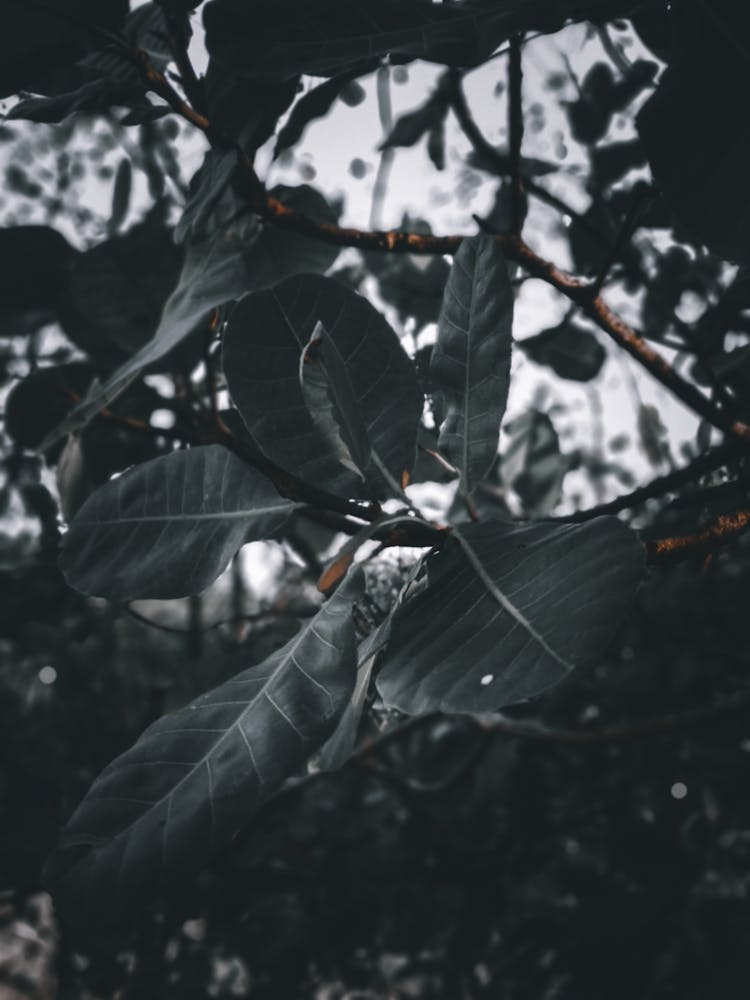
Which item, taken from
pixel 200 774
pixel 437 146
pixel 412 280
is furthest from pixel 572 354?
pixel 200 774

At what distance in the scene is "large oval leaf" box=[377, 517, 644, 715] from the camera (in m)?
0.40

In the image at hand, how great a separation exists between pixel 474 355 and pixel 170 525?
1.00 feet

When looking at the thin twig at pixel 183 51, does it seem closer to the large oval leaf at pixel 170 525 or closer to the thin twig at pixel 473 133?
the large oval leaf at pixel 170 525

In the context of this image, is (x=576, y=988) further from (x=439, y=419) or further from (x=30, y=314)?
(x=30, y=314)

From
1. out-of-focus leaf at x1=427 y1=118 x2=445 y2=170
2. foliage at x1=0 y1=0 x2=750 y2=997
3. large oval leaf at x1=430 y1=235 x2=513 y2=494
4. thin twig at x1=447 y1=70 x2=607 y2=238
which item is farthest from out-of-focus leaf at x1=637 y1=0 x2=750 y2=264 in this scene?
out-of-focus leaf at x1=427 y1=118 x2=445 y2=170

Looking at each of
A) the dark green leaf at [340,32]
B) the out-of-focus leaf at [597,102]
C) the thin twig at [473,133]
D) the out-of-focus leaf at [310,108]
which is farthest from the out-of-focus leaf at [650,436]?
the dark green leaf at [340,32]

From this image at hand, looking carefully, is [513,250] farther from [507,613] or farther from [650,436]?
[650,436]

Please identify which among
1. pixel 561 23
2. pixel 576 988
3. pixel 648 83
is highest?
pixel 648 83

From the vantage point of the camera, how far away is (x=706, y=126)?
0.46 meters

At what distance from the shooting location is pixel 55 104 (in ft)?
2.33

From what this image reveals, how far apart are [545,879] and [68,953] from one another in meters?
1.01

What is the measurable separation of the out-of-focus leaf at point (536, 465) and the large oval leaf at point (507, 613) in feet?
3.03

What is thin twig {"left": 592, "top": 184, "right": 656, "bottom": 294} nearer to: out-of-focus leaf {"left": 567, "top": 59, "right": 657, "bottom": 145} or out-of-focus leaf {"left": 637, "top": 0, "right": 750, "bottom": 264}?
out-of-focus leaf {"left": 637, "top": 0, "right": 750, "bottom": 264}

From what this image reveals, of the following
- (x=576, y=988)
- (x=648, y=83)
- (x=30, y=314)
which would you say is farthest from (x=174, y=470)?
(x=576, y=988)
